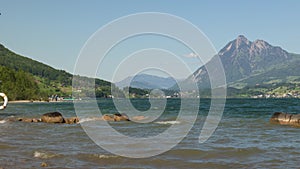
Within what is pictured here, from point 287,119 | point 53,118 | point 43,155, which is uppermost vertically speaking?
point 287,119

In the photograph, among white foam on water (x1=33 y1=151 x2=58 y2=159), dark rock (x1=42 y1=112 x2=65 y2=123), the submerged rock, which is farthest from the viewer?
dark rock (x1=42 y1=112 x2=65 y2=123)

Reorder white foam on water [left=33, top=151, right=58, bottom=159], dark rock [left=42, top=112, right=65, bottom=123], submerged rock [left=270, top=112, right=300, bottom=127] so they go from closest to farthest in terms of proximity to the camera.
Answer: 1. white foam on water [left=33, top=151, right=58, bottom=159]
2. submerged rock [left=270, top=112, right=300, bottom=127]
3. dark rock [left=42, top=112, right=65, bottom=123]

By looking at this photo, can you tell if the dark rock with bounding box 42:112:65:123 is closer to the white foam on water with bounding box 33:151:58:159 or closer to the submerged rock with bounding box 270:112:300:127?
the white foam on water with bounding box 33:151:58:159

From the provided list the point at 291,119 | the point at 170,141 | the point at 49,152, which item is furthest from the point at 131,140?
the point at 291,119

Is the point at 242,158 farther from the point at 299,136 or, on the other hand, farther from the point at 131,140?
the point at 299,136

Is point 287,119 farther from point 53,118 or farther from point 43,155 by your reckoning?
point 43,155

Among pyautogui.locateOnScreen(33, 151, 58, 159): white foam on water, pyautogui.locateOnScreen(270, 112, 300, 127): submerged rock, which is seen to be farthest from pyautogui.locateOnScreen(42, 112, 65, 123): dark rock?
pyautogui.locateOnScreen(270, 112, 300, 127): submerged rock

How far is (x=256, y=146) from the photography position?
29719mm

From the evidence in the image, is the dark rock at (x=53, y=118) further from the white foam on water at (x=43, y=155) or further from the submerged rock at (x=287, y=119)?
the submerged rock at (x=287, y=119)

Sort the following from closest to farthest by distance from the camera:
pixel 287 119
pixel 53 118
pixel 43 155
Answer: pixel 43 155, pixel 287 119, pixel 53 118

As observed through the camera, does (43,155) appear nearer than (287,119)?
Yes

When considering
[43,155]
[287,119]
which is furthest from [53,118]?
[287,119]

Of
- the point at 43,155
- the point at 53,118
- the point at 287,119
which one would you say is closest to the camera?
the point at 43,155

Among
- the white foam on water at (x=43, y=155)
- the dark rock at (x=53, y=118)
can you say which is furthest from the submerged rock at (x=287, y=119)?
the white foam on water at (x=43, y=155)
